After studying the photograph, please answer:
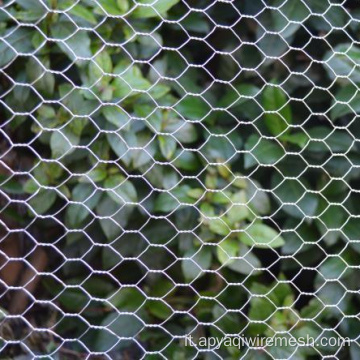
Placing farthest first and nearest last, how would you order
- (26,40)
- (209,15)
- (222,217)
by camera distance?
(209,15) < (222,217) < (26,40)

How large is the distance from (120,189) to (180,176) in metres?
0.14

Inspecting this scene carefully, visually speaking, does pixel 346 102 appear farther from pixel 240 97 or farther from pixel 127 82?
pixel 127 82

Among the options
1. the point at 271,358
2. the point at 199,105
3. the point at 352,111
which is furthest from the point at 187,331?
the point at 352,111

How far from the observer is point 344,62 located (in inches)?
62.3

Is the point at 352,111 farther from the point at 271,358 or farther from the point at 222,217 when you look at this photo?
the point at 271,358

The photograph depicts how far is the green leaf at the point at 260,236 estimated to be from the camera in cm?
152

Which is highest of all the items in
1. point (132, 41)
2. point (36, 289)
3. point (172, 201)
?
point (132, 41)

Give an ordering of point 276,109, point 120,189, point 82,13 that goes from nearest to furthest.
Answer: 1. point 82,13
2. point 120,189
3. point 276,109

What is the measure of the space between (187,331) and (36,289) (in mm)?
343

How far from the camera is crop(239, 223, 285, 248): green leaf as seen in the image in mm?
1521

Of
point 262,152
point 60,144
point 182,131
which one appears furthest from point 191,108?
point 60,144

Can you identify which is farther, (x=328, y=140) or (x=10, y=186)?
(x=328, y=140)

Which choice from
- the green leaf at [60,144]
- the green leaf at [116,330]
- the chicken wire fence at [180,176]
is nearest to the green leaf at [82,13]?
the chicken wire fence at [180,176]

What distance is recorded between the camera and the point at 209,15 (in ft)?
5.32
